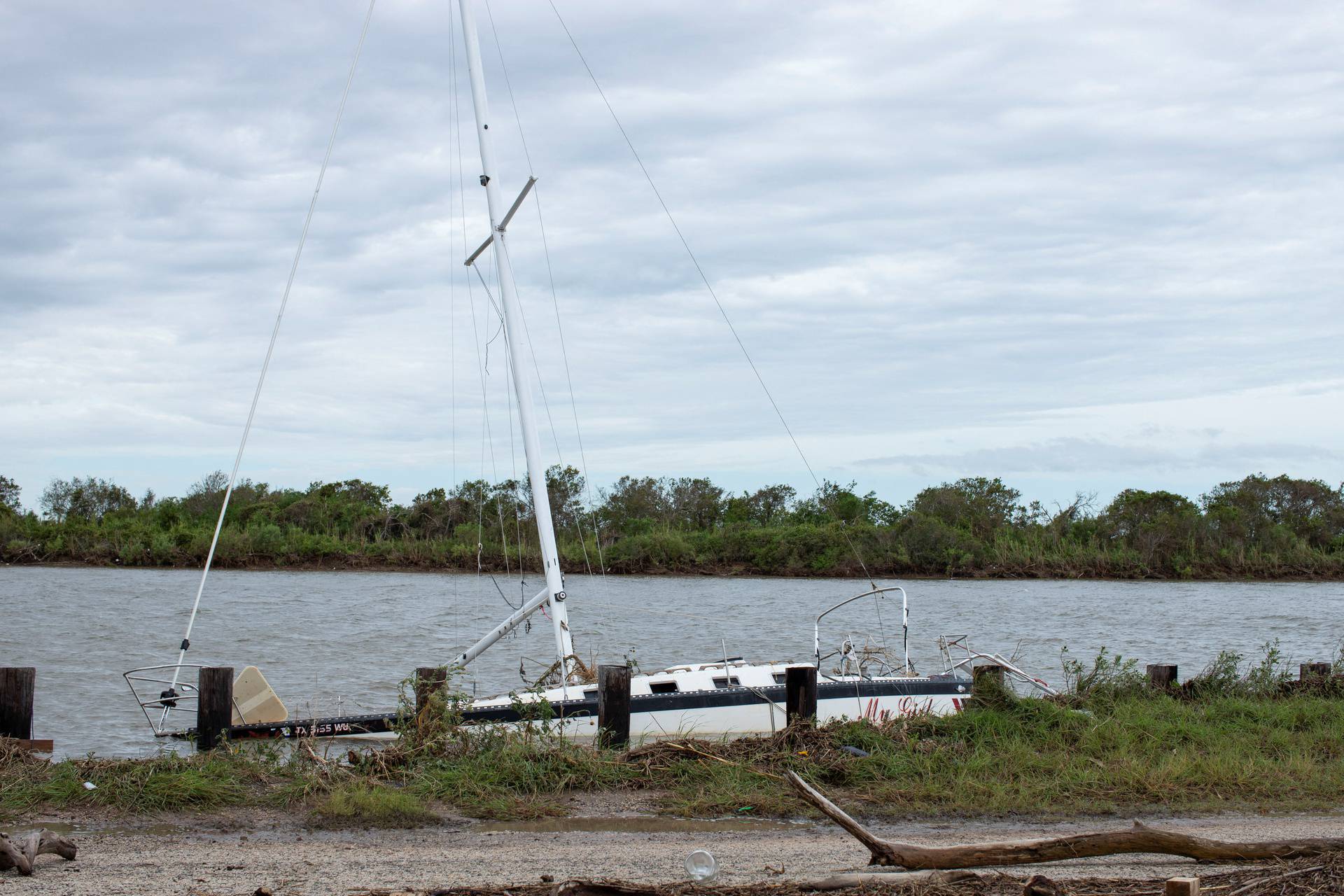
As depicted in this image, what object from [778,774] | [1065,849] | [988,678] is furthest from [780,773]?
[1065,849]

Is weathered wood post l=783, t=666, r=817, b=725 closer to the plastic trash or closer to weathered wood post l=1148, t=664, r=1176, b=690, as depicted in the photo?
the plastic trash

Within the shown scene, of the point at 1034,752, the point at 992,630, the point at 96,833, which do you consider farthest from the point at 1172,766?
the point at 992,630

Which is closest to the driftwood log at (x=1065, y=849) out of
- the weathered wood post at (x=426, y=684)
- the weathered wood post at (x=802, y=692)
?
the weathered wood post at (x=802, y=692)

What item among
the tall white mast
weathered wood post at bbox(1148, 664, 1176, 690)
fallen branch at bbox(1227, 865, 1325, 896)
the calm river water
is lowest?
the calm river water

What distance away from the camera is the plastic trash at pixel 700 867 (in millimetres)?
6406

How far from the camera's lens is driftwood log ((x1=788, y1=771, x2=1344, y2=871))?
5887mm

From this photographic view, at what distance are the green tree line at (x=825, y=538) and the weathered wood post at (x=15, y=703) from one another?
53491mm

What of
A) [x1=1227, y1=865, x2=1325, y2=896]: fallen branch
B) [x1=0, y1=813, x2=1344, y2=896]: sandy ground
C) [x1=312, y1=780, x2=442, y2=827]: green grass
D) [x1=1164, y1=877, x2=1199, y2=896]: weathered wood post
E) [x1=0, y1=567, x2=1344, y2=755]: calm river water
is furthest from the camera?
[x1=0, y1=567, x2=1344, y2=755]: calm river water

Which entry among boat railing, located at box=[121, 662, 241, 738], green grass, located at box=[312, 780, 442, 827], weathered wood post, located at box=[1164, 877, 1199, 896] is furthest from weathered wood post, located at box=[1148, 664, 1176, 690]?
boat railing, located at box=[121, 662, 241, 738]

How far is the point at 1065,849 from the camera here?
5.93 meters

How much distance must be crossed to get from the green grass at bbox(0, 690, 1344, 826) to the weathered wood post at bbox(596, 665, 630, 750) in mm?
340

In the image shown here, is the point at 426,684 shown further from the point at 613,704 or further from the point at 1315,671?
the point at 1315,671

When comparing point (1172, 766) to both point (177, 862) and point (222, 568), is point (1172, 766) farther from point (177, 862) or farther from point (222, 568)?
point (222, 568)

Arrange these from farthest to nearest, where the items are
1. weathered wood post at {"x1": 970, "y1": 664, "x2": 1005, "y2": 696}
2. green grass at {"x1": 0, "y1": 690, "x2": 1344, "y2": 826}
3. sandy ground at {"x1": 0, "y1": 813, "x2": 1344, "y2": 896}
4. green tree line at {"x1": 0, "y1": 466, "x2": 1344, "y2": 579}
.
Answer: green tree line at {"x1": 0, "y1": 466, "x2": 1344, "y2": 579} < weathered wood post at {"x1": 970, "y1": 664, "x2": 1005, "y2": 696} < green grass at {"x1": 0, "y1": 690, "x2": 1344, "y2": 826} < sandy ground at {"x1": 0, "y1": 813, "x2": 1344, "y2": 896}
